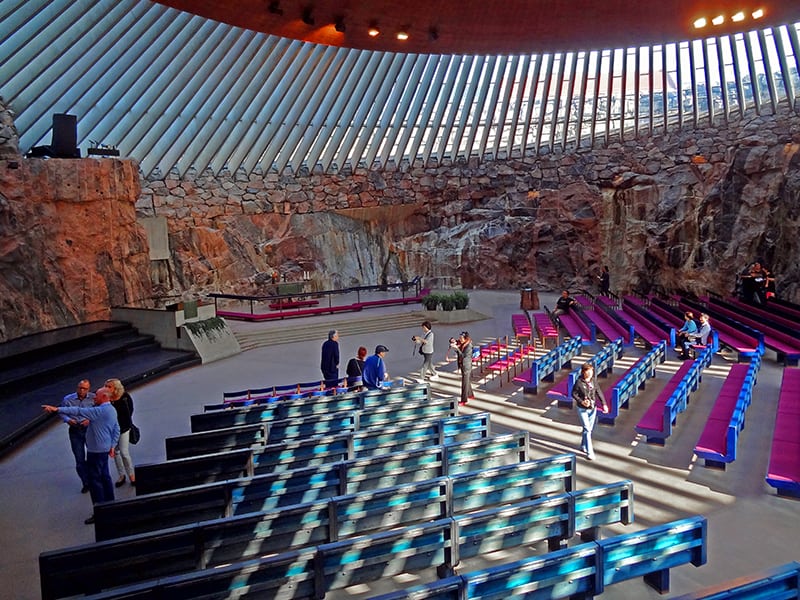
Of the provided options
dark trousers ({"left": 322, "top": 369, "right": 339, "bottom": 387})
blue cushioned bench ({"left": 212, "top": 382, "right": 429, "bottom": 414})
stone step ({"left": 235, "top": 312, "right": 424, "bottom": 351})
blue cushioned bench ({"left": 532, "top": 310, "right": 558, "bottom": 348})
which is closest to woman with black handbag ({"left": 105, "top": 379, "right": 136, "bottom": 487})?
blue cushioned bench ({"left": 212, "top": 382, "right": 429, "bottom": 414})

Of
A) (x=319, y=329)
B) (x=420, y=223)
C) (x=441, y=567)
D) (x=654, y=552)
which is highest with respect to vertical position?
(x=420, y=223)

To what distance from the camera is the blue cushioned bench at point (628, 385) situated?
278 inches

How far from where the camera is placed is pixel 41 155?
45.3 feet

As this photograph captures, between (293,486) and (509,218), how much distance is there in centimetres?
2156

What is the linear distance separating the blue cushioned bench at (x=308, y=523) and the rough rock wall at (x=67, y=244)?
10.5 meters

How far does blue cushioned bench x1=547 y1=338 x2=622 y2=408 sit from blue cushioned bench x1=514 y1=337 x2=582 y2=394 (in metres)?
0.24

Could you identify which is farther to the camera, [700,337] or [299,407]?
[700,337]

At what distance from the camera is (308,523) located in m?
3.83

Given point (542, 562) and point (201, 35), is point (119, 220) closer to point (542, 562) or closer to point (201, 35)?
point (201, 35)

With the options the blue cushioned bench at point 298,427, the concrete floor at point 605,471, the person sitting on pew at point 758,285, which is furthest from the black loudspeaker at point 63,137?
the person sitting on pew at point 758,285

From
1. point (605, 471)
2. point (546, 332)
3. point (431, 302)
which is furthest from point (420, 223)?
point (605, 471)

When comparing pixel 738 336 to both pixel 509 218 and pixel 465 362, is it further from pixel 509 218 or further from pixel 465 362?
pixel 509 218

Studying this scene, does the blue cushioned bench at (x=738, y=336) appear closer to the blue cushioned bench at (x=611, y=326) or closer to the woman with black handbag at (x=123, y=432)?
the blue cushioned bench at (x=611, y=326)

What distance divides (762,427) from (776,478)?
246 cm
